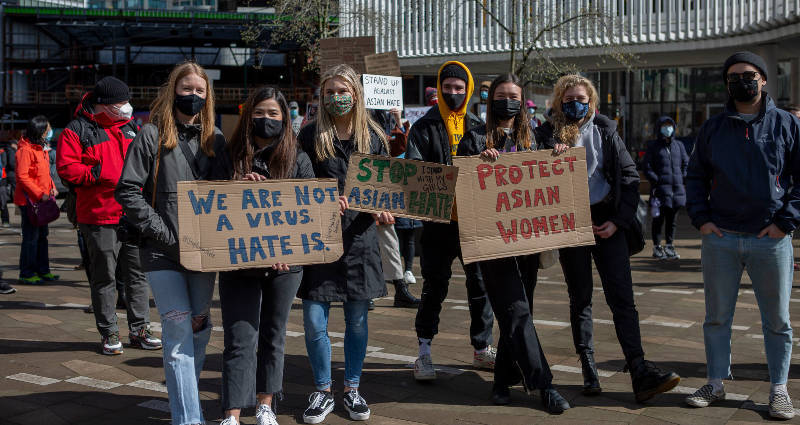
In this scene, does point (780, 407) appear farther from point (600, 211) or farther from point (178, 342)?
point (178, 342)

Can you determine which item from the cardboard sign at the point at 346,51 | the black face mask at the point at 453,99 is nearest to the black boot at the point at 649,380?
the black face mask at the point at 453,99

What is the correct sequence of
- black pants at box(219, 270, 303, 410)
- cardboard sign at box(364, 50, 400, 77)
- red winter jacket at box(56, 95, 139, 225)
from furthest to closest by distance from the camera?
cardboard sign at box(364, 50, 400, 77), red winter jacket at box(56, 95, 139, 225), black pants at box(219, 270, 303, 410)

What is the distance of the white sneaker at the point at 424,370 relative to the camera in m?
5.77

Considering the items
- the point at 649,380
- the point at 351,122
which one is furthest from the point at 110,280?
the point at 649,380

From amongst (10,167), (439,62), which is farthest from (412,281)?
(439,62)

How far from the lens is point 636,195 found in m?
5.38

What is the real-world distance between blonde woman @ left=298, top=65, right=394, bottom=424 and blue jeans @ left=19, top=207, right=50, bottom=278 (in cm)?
648

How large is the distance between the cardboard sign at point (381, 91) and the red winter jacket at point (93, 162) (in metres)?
4.39

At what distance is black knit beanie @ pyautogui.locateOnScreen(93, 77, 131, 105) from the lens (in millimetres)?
6723

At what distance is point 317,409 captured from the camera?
193 inches

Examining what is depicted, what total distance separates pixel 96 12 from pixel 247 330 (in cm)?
4850

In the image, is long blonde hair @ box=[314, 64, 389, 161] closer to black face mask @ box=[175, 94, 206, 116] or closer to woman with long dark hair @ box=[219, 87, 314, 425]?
woman with long dark hair @ box=[219, 87, 314, 425]

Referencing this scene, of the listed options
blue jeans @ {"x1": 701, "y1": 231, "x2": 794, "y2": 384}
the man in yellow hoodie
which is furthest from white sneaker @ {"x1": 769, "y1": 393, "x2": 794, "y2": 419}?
the man in yellow hoodie

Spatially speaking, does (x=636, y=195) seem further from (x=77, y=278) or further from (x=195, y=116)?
(x=77, y=278)
